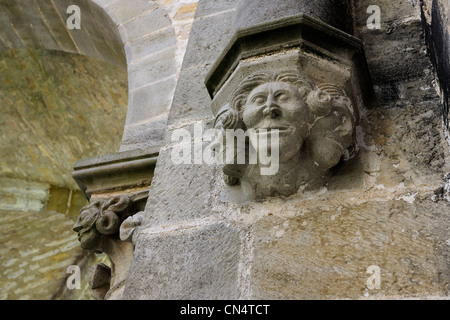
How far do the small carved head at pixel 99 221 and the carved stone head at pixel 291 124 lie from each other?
2.79 ft

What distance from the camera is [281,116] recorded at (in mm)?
1386

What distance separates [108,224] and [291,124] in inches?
41.3

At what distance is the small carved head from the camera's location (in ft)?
7.11

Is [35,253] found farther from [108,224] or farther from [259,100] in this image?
[259,100]

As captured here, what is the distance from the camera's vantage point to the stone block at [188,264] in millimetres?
1338

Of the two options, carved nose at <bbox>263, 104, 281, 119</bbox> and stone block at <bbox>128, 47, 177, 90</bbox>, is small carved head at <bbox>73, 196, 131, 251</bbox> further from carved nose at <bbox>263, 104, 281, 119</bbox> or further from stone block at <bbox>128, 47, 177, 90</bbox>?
carved nose at <bbox>263, 104, 281, 119</bbox>

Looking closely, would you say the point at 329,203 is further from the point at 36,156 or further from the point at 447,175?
the point at 36,156

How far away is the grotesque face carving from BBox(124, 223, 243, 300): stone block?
10.0 inches

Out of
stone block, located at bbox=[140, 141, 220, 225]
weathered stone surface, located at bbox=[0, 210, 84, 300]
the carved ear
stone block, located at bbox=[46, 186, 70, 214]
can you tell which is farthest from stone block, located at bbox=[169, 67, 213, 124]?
weathered stone surface, located at bbox=[0, 210, 84, 300]

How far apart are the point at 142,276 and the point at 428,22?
4.10ft

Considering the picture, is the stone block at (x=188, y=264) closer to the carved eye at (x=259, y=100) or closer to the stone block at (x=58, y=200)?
the carved eye at (x=259, y=100)

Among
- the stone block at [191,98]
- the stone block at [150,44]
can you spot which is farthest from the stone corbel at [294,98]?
the stone block at [150,44]

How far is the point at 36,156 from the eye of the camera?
215 inches
